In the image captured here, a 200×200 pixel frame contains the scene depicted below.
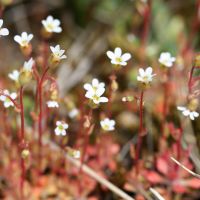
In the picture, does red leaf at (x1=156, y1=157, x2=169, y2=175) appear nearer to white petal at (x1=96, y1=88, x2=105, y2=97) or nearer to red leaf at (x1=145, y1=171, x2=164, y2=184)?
red leaf at (x1=145, y1=171, x2=164, y2=184)

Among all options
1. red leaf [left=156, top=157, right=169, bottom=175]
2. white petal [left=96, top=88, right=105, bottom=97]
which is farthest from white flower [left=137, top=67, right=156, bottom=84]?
red leaf [left=156, top=157, right=169, bottom=175]

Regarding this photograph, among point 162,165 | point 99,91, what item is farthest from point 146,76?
point 162,165

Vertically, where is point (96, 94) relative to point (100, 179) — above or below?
above

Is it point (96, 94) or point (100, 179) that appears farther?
point (100, 179)

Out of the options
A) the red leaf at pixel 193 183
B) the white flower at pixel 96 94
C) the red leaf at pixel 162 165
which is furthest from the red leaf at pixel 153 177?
the white flower at pixel 96 94

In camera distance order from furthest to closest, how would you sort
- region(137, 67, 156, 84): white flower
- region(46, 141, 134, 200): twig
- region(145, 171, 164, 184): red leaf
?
region(145, 171, 164, 184): red leaf, region(46, 141, 134, 200): twig, region(137, 67, 156, 84): white flower

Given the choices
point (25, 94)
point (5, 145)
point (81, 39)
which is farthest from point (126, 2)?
point (5, 145)

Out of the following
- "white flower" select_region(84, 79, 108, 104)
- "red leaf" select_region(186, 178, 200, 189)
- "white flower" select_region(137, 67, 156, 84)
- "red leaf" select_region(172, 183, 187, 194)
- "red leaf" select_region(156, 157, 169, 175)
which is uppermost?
"white flower" select_region(137, 67, 156, 84)

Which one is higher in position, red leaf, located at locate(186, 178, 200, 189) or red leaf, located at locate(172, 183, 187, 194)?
red leaf, located at locate(186, 178, 200, 189)

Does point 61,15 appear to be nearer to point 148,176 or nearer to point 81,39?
point 81,39

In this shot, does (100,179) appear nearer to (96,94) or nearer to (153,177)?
(153,177)

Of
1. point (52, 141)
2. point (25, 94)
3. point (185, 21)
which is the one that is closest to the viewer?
point (52, 141)
